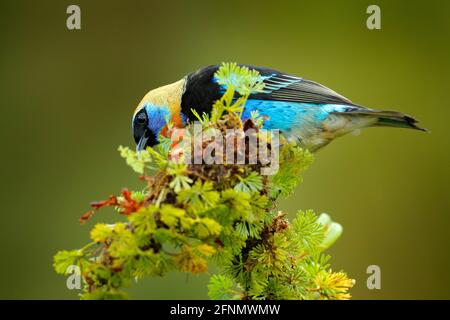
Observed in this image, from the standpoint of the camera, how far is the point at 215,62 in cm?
793

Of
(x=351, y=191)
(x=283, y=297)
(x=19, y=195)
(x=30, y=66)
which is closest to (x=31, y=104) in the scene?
(x=30, y=66)

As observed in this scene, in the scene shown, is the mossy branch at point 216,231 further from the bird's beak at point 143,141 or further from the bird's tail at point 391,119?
the bird's beak at point 143,141

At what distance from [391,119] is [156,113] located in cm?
173

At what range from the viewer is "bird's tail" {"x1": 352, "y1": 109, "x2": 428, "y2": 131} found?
3.75m

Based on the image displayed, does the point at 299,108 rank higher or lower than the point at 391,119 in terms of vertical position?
higher

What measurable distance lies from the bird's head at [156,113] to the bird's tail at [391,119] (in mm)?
1343

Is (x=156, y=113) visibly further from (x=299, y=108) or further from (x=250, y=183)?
(x=250, y=183)

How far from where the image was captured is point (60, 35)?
8.03 metres

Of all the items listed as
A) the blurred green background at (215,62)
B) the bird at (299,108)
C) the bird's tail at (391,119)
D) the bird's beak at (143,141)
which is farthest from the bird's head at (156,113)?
the blurred green background at (215,62)

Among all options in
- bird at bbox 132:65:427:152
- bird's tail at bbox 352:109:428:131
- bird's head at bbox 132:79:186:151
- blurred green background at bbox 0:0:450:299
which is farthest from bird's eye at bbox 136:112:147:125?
blurred green background at bbox 0:0:450:299

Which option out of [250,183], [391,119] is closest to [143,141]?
[391,119]

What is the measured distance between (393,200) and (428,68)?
180 centimetres

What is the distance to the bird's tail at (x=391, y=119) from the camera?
3.75 m

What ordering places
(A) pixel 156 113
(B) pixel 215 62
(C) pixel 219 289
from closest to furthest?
(C) pixel 219 289
(A) pixel 156 113
(B) pixel 215 62
